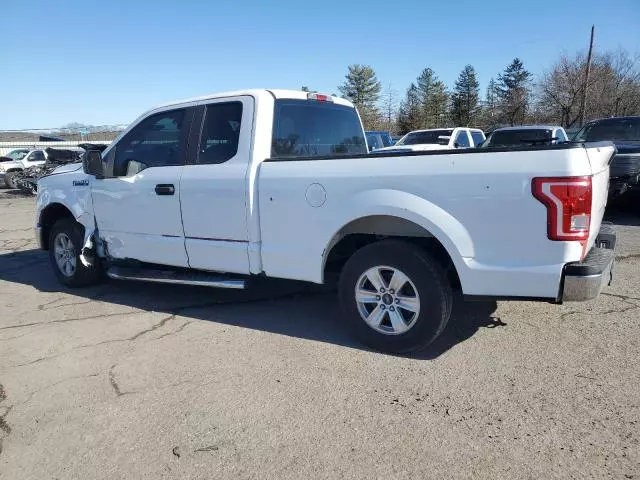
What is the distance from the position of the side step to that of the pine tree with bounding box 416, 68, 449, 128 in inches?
1907

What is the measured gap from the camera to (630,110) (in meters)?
36.8

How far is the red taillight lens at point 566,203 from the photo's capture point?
9.37 feet

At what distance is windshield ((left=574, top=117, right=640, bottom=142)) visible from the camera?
9.71 metres

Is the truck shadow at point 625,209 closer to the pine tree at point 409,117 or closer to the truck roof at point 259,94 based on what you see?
the truck roof at point 259,94

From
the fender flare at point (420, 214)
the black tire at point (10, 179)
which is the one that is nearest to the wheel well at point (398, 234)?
the fender flare at point (420, 214)

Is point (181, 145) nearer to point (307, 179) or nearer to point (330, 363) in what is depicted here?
point (307, 179)

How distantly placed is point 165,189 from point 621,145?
26.1ft

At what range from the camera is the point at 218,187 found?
4.20m

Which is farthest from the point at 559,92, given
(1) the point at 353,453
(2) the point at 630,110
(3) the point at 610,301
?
(1) the point at 353,453

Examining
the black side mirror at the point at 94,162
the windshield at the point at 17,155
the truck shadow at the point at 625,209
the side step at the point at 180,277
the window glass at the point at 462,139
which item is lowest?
the truck shadow at the point at 625,209

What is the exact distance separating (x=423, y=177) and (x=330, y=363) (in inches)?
59.4

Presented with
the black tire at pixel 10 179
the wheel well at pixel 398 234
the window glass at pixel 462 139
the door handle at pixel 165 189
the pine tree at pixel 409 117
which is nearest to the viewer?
the wheel well at pixel 398 234

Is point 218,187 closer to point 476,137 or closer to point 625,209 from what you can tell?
point 625,209

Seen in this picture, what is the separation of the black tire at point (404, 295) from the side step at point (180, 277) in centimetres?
110
